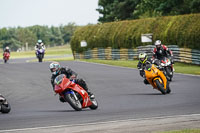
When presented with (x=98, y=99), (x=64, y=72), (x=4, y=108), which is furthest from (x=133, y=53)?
(x=4, y=108)

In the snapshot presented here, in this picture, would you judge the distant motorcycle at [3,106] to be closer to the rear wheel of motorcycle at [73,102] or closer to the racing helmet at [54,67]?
the racing helmet at [54,67]

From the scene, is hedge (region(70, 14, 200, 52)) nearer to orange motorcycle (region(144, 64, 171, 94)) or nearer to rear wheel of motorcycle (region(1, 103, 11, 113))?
orange motorcycle (region(144, 64, 171, 94))

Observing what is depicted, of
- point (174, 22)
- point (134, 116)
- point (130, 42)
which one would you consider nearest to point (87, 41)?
point (130, 42)

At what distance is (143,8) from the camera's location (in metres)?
65.2

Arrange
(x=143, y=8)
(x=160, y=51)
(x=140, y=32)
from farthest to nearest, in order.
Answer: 1. (x=143, y=8)
2. (x=140, y=32)
3. (x=160, y=51)

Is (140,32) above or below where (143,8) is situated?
below

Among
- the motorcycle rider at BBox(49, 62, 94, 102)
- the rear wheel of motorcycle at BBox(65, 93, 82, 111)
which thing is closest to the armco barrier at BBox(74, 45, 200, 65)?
the motorcycle rider at BBox(49, 62, 94, 102)

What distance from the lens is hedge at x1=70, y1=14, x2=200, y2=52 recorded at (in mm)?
35062

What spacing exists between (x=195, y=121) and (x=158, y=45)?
38.2 feet

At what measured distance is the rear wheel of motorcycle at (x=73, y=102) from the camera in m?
12.3

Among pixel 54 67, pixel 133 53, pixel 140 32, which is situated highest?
pixel 54 67

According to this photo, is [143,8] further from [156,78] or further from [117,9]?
[156,78]

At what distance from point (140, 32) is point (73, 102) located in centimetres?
3189

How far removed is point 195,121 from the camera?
9555 mm
